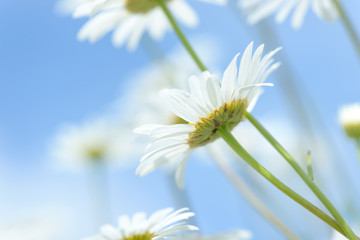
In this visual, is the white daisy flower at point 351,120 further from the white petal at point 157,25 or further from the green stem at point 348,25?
the white petal at point 157,25

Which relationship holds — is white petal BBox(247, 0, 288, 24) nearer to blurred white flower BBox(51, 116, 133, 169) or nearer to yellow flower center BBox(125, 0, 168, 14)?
yellow flower center BBox(125, 0, 168, 14)

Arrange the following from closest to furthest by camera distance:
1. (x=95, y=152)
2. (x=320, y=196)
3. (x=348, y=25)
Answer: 1. (x=320, y=196)
2. (x=348, y=25)
3. (x=95, y=152)

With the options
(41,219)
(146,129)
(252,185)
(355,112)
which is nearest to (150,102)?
(252,185)

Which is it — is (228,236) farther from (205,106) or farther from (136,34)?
(136,34)

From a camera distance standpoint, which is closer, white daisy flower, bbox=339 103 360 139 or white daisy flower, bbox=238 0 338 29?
white daisy flower, bbox=339 103 360 139

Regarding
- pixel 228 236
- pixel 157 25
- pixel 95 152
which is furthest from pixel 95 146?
pixel 228 236

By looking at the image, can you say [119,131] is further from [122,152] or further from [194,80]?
[194,80]

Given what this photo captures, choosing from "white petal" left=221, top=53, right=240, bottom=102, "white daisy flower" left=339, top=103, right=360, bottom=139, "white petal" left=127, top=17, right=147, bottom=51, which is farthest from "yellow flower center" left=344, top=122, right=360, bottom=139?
"white petal" left=127, top=17, right=147, bottom=51
